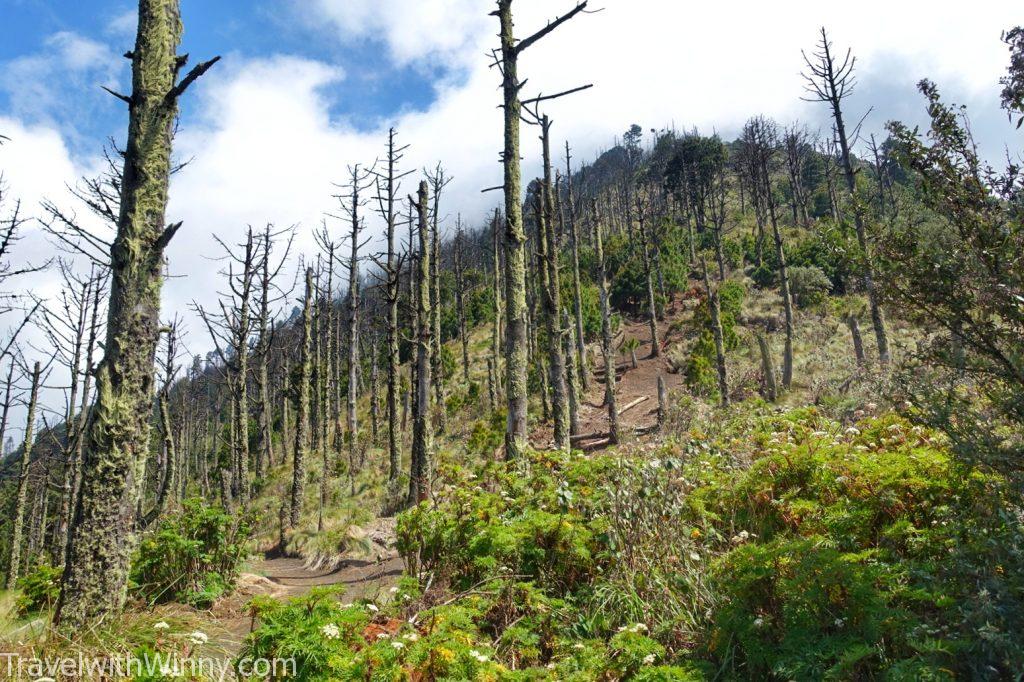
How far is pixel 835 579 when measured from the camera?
287 cm

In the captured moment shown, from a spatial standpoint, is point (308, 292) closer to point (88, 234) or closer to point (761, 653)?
point (88, 234)

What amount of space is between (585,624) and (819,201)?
48.7 m

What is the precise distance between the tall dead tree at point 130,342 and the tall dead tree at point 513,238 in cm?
406

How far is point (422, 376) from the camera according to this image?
40.2 ft

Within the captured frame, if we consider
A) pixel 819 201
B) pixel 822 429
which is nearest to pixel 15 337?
pixel 822 429

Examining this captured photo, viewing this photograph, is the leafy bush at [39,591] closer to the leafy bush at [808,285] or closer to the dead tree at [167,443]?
the dead tree at [167,443]

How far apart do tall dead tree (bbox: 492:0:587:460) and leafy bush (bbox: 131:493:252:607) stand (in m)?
3.45

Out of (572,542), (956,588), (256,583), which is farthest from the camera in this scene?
(256,583)

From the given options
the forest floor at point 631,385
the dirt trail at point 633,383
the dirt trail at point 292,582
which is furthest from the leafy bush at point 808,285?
the dirt trail at point 292,582

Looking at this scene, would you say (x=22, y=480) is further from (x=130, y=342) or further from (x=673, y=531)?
(x=673, y=531)

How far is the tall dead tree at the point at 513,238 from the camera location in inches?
299

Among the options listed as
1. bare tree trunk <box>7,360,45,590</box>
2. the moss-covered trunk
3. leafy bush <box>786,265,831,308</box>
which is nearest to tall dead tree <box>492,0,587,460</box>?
the moss-covered trunk

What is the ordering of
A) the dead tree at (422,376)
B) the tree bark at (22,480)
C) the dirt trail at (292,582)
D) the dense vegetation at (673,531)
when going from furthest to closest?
the tree bark at (22,480) < the dead tree at (422,376) < the dirt trail at (292,582) < the dense vegetation at (673,531)

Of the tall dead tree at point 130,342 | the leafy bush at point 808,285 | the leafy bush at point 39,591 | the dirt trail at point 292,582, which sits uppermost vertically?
the leafy bush at point 808,285
